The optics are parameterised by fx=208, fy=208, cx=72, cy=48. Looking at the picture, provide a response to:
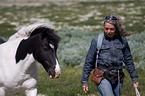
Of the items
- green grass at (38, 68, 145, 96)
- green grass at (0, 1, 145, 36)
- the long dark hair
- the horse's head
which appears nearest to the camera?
the horse's head

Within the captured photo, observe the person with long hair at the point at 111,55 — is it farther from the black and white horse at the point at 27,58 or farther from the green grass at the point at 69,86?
the green grass at the point at 69,86

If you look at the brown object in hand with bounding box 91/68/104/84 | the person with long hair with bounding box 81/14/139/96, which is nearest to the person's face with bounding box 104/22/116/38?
the person with long hair with bounding box 81/14/139/96

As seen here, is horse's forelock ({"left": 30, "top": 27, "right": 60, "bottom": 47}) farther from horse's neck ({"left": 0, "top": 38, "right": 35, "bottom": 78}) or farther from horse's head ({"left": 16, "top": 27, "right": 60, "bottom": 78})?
horse's neck ({"left": 0, "top": 38, "right": 35, "bottom": 78})

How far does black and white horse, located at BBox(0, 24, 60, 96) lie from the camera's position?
3391 millimetres

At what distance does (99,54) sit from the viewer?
13.5 ft

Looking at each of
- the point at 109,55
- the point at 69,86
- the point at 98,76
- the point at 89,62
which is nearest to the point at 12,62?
the point at 89,62

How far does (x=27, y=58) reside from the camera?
143 inches

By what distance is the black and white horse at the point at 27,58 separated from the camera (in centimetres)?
339

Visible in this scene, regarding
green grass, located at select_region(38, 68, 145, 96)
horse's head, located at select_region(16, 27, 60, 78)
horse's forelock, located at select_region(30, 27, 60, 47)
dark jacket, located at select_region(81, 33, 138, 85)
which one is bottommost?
green grass, located at select_region(38, 68, 145, 96)

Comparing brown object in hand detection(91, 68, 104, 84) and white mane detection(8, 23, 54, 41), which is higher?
white mane detection(8, 23, 54, 41)

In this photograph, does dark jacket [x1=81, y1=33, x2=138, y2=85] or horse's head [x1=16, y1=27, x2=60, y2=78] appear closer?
horse's head [x1=16, y1=27, x2=60, y2=78]

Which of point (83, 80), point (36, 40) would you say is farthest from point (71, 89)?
point (36, 40)

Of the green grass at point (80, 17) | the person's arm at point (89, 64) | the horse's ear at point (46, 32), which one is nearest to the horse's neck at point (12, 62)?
the horse's ear at point (46, 32)

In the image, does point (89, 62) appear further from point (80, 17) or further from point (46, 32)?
point (80, 17)
